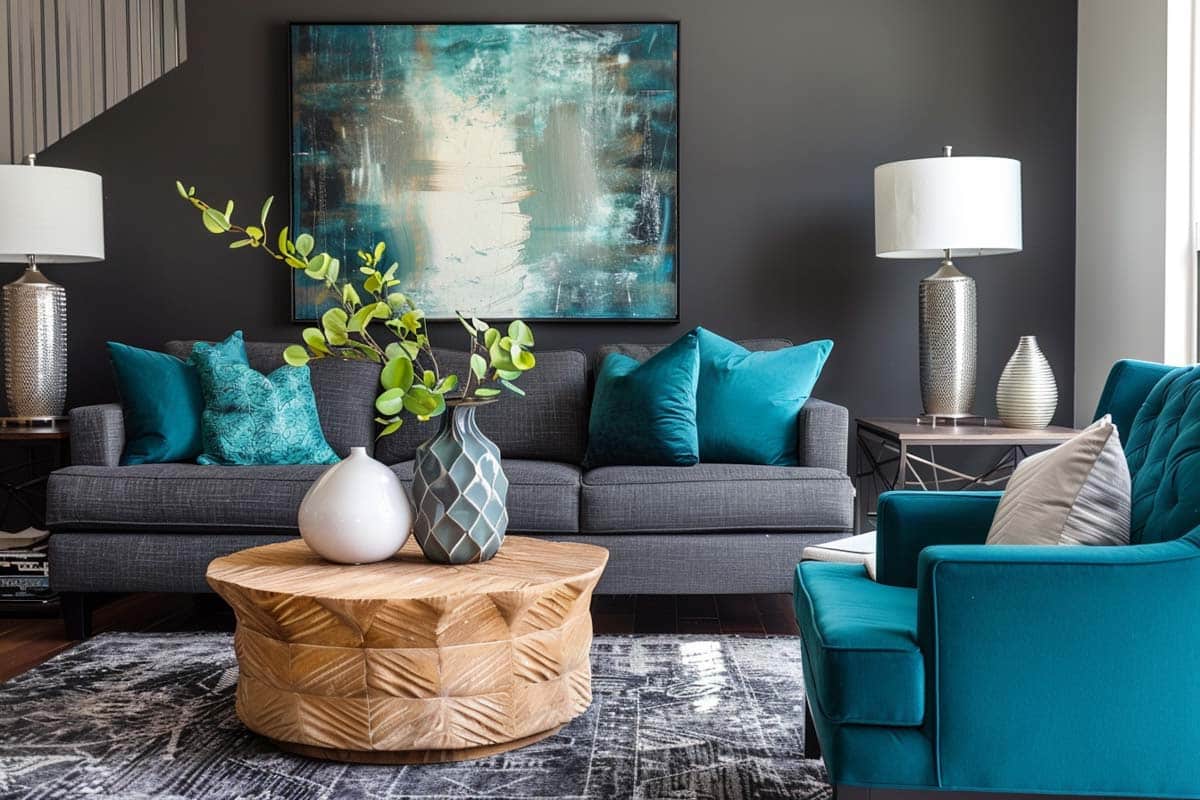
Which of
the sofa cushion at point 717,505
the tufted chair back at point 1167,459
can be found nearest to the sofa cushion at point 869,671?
the tufted chair back at point 1167,459

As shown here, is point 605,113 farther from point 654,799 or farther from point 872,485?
point 654,799

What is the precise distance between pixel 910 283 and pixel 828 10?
3.77 ft

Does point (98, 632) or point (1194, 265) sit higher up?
point (1194, 265)

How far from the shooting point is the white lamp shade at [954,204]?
149 inches

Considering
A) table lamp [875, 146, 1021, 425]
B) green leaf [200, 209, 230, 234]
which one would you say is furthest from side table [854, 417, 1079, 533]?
green leaf [200, 209, 230, 234]

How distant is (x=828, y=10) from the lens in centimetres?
442

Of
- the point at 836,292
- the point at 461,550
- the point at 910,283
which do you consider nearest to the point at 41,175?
the point at 461,550

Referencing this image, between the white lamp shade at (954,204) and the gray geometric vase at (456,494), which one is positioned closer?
the gray geometric vase at (456,494)

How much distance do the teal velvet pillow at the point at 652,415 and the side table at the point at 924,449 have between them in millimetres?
700

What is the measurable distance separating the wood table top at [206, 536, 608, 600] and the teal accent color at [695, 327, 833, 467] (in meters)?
1.18

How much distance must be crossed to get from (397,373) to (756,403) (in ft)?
5.60

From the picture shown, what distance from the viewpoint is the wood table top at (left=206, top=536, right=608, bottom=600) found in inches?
84.3

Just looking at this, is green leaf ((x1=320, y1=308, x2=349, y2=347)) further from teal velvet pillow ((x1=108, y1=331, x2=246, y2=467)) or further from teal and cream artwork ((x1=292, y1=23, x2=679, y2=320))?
teal and cream artwork ((x1=292, y1=23, x2=679, y2=320))

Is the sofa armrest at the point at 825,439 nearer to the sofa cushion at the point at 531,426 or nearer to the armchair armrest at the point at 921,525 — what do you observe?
the sofa cushion at the point at 531,426
